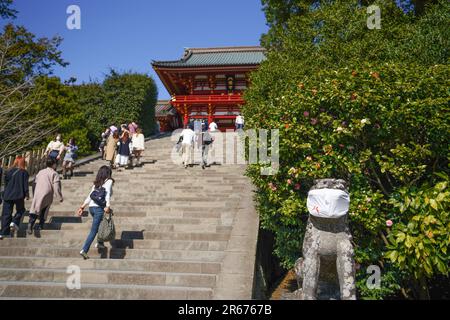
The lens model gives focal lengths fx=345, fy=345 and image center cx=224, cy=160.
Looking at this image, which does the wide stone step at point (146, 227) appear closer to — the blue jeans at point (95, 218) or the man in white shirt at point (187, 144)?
the blue jeans at point (95, 218)

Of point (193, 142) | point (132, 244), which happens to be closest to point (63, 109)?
point (193, 142)

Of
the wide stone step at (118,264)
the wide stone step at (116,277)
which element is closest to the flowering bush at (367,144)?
the wide stone step at (118,264)

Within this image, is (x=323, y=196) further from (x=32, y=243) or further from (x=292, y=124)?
(x=32, y=243)

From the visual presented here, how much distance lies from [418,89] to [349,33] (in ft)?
15.4

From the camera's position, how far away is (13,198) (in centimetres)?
664

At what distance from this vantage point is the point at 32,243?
651 centimetres

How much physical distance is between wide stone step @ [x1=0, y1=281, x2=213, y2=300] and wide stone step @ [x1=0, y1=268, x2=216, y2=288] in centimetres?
14

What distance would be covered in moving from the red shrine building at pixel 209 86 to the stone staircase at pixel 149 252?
724 inches

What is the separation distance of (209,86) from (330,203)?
999 inches

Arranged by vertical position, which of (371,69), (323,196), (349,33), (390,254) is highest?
(349,33)

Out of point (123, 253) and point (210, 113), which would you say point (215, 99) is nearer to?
point (210, 113)

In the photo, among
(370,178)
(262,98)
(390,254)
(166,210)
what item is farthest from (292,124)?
(262,98)

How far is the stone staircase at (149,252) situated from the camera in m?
5.10

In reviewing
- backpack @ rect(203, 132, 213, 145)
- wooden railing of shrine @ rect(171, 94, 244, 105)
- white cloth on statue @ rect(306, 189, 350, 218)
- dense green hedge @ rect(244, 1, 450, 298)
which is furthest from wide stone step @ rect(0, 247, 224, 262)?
wooden railing of shrine @ rect(171, 94, 244, 105)
